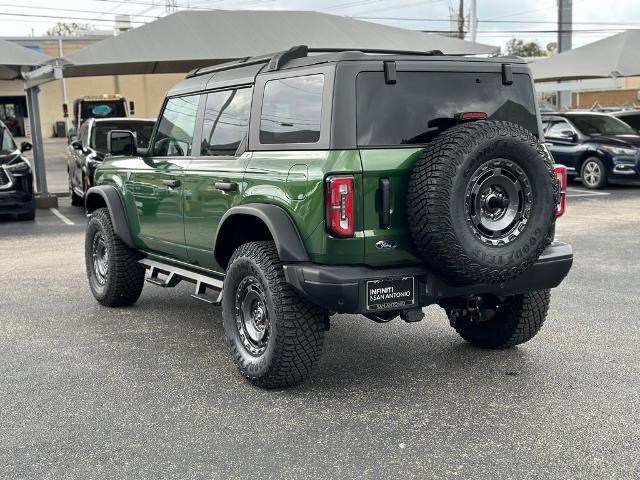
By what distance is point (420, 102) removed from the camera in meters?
4.54

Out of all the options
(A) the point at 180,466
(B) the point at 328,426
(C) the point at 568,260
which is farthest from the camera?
(C) the point at 568,260

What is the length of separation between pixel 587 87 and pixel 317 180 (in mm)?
27845

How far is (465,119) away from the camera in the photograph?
456cm

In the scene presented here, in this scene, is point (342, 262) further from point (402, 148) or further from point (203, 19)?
point (203, 19)

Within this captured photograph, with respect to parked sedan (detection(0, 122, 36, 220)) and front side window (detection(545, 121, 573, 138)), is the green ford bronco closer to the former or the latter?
parked sedan (detection(0, 122, 36, 220))

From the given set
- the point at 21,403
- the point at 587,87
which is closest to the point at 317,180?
the point at 21,403

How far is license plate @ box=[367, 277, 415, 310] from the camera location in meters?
4.30

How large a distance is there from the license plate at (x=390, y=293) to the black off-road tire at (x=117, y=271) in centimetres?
313

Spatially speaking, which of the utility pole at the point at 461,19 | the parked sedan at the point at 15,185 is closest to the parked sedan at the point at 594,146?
the parked sedan at the point at 15,185

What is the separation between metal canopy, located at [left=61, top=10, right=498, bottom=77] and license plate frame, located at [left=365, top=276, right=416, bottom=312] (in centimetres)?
1344

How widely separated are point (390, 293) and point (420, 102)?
3.59ft

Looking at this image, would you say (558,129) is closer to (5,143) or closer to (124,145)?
(5,143)

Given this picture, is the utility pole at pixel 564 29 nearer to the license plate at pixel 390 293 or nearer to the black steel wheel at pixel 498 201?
the black steel wheel at pixel 498 201

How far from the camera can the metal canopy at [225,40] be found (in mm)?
17062
